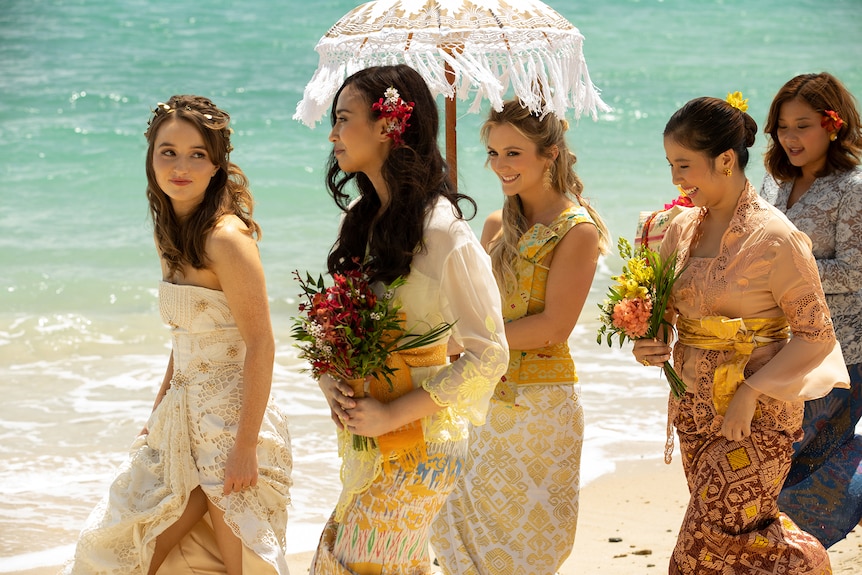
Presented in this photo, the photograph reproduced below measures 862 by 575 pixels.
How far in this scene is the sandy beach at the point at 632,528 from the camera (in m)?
5.53

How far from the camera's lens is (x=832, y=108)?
509cm

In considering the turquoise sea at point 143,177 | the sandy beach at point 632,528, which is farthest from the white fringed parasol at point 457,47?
the sandy beach at point 632,528

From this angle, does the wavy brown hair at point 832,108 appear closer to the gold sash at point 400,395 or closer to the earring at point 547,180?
the earring at point 547,180

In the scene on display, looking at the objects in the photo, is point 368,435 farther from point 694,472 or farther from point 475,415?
point 694,472

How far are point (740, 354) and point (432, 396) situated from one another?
1.30 meters

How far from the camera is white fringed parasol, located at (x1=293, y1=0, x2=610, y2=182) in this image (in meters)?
4.63

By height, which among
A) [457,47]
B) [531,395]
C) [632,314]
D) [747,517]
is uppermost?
[457,47]

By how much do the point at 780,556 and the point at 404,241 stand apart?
1.83 m

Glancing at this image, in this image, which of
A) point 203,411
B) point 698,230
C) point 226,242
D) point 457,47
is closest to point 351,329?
point 226,242

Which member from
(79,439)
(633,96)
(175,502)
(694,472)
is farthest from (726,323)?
(633,96)

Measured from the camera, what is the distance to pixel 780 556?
3.99 meters

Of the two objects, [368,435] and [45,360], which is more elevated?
[368,435]

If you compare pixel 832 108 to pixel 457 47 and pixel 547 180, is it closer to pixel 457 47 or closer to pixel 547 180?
pixel 547 180

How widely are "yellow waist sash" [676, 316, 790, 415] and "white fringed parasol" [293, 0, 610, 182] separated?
3.68 ft
